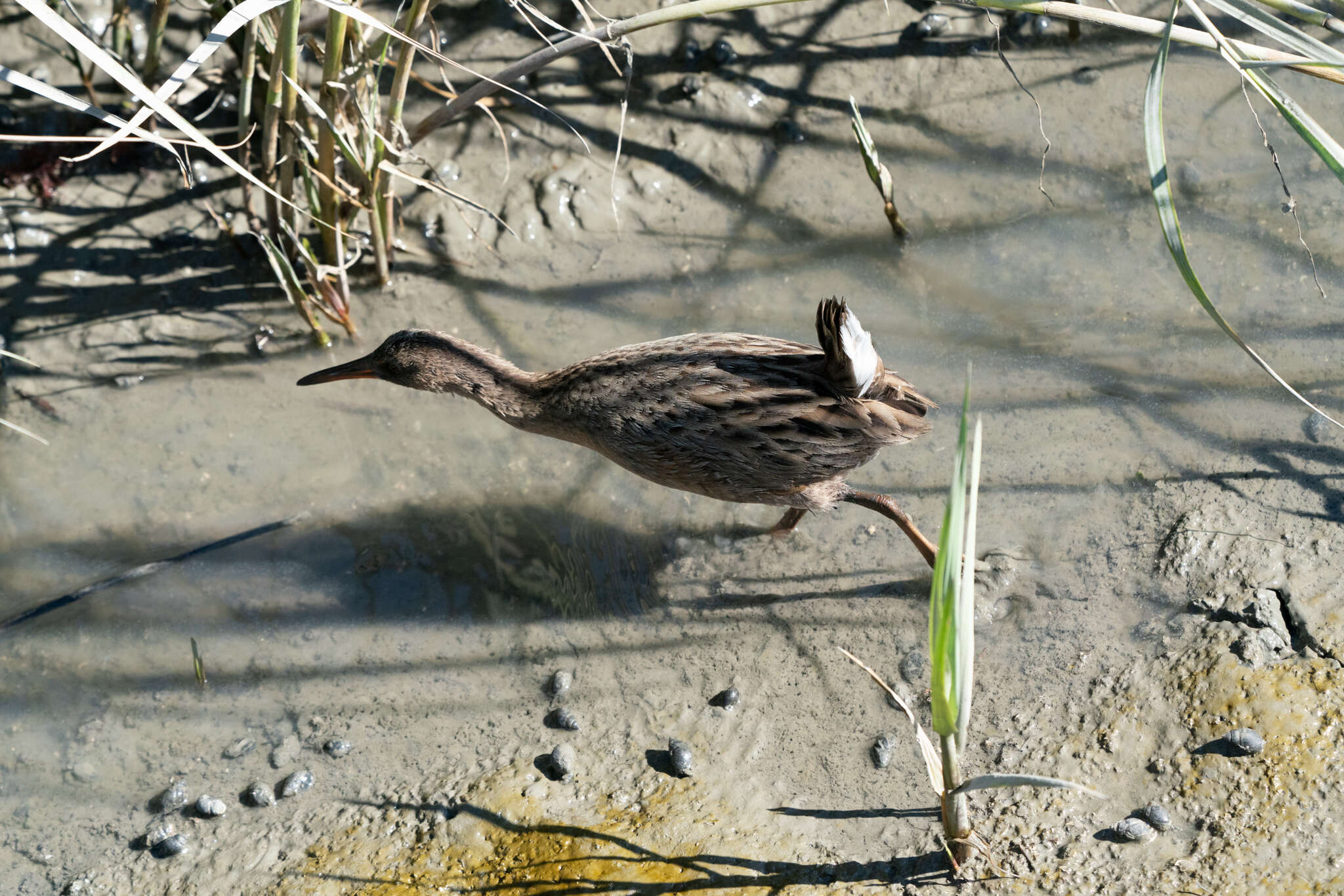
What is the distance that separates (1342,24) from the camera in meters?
2.65

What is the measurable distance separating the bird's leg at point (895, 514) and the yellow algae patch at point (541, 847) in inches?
41.7

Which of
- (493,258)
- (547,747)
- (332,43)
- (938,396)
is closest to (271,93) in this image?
(332,43)

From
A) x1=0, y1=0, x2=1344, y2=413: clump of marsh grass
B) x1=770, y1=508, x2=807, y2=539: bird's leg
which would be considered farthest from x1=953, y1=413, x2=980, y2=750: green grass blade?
x1=770, y1=508, x2=807, y2=539: bird's leg

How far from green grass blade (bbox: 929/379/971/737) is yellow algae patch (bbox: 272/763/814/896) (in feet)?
3.03

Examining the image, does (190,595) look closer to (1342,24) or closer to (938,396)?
(938,396)

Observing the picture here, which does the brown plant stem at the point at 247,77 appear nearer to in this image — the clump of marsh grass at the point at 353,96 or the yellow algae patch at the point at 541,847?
the clump of marsh grass at the point at 353,96

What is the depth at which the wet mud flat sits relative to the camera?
2941mm

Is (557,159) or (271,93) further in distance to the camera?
(557,159)

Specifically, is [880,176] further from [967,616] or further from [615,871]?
[615,871]

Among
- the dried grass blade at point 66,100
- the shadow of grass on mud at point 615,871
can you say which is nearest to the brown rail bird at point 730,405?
the shadow of grass on mud at point 615,871

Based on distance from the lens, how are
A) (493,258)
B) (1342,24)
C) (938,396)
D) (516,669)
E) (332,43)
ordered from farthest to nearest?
(493,258)
(938,396)
(516,669)
(332,43)
(1342,24)

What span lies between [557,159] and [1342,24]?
284 centimetres

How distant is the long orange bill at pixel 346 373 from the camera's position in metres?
3.65

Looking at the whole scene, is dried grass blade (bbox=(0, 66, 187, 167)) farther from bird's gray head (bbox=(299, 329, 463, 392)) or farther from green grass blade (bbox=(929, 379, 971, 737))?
green grass blade (bbox=(929, 379, 971, 737))
